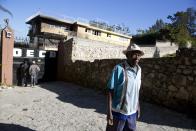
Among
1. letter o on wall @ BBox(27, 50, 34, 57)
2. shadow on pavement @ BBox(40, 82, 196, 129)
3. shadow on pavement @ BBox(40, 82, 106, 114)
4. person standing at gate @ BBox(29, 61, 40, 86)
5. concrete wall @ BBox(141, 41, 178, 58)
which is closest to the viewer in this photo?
shadow on pavement @ BBox(40, 82, 196, 129)

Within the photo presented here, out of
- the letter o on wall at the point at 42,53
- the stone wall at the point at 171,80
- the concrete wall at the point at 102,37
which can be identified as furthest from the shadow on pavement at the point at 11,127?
the concrete wall at the point at 102,37

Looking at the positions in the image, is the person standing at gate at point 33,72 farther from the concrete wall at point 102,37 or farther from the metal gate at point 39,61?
the concrete wall at point 102,37

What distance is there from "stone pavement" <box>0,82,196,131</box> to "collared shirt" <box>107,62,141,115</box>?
8.96 feet

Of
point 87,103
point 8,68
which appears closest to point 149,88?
point 87,103

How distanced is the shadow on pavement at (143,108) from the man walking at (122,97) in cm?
338

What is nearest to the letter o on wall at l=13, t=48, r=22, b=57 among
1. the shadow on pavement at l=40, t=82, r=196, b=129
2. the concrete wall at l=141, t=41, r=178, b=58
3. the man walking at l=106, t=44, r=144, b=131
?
the shadow on pavement at l=40, t=82, r=196, b=129

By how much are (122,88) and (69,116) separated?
4.19 meters

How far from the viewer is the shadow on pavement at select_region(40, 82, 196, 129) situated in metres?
7.35

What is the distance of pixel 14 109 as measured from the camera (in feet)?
29.2

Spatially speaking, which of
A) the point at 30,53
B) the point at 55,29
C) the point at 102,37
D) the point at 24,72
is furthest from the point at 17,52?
the point at 102,37

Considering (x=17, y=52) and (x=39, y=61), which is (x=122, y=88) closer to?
(x=17, y=52)

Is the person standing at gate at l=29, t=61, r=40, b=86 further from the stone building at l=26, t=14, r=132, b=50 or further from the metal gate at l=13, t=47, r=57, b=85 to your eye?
the stone building at l=26, t=14, r=132, b=50

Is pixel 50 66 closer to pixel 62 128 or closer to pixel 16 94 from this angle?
pixel 16 94

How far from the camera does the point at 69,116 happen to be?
26.1ft
